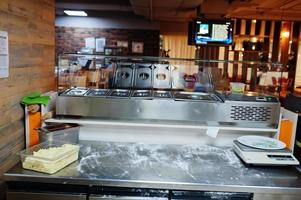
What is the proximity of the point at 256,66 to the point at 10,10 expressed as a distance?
72.8 inches

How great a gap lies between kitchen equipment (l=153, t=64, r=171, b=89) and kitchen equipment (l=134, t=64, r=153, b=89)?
4 centimetres

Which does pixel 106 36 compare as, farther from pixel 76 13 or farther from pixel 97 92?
pixel 97 92

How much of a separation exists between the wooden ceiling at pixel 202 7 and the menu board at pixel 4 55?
151 inches

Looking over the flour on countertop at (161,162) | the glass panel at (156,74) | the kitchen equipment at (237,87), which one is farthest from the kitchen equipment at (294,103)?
the flour on countertop at (161,162)

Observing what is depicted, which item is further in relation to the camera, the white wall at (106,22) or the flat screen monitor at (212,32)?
the white wall at (106,22)

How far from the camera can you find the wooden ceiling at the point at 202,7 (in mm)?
5676

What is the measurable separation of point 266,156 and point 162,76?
3.40 ft

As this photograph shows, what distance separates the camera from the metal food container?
1877 mm

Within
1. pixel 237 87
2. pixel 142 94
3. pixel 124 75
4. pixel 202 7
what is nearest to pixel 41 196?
pixel 142 94

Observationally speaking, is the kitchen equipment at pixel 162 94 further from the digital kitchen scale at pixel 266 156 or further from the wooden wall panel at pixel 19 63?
the wooden wall panel at pixel 19 63

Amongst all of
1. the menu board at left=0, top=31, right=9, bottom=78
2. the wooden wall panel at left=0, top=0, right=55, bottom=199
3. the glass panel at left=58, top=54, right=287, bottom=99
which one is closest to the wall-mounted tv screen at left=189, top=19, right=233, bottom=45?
the glass panel at left=58, top=54, right=287, bottom=99

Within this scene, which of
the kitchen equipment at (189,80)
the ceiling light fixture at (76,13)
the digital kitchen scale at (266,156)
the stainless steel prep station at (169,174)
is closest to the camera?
the stainless steel prep station at (169,174)

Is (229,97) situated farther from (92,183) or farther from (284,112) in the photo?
(92,183)

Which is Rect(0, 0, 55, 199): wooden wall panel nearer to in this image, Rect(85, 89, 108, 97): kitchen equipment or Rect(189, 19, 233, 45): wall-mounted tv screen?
Rect(85, 89, 108, 97): kitchen equipment
